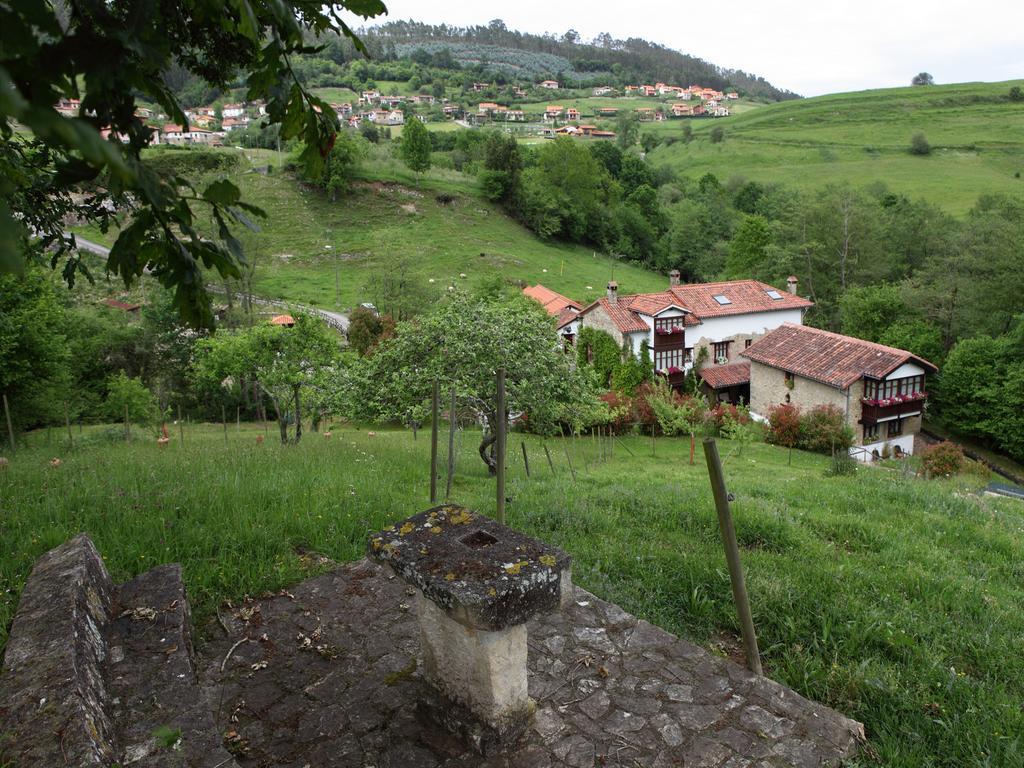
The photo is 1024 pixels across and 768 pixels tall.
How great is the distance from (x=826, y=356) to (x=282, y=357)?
88.1 feet

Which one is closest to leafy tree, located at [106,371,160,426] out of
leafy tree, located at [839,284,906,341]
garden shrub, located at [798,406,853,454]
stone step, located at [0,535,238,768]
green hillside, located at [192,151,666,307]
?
green hillside, located at [192,151,666,307]

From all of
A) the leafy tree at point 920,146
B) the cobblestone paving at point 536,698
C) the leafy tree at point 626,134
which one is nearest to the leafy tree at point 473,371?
the cobblestone paving at point 536,698

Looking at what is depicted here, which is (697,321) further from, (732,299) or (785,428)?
(785,428)

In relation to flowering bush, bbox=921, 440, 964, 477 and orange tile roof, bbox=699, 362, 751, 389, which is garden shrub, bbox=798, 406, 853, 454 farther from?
orange tile roof, bbox=699, 362, 751, 389

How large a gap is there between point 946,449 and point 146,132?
30.8 metres

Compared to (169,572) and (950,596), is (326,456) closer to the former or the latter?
(169,572)

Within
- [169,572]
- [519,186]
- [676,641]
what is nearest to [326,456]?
[169,572]

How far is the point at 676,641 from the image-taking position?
504 centimetres

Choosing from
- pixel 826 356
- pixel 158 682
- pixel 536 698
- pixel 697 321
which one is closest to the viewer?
pixel 158 682

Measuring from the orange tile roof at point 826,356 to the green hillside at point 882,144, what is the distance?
4699 centimetres

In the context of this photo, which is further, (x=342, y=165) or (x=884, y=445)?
(x=342, y=165)

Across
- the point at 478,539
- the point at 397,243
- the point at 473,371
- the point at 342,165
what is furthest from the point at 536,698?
the point at 342,165

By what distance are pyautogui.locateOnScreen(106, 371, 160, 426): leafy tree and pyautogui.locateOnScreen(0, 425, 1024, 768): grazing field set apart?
17.7 m

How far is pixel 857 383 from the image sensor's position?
32.2 m
